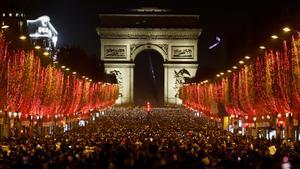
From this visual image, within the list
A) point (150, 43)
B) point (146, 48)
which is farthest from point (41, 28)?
point (150, 43)

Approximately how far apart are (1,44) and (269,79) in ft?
51.5

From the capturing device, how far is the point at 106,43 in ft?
535

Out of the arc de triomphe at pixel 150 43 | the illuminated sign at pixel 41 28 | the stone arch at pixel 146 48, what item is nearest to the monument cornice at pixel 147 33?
the arc de triomphe at pixel 150 43

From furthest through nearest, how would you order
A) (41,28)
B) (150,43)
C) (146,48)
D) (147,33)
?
(41,28), (146,48), (150,43), (147,33)

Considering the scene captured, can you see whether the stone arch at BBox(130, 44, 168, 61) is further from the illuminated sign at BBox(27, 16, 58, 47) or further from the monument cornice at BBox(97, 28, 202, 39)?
the illuminated sign at BBox(27, 16, 58, 47)

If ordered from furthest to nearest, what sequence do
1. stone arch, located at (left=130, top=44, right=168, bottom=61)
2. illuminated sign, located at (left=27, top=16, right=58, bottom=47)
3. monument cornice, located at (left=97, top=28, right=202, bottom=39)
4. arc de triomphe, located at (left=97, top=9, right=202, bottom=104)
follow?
stone arch, located at (left=130, top=44, right=168, bottom=61)
monument cornice, located at (left=97, top=28, right=202, bottom=39)
arc de triomphe, located at (left=97, top=9, right=202, bottom=104)
illuminated sign, located at (left=27, top=16, right=58, bottom=47)

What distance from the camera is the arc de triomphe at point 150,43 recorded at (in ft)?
532

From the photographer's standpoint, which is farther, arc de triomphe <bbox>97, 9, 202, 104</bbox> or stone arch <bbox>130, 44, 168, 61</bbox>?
stone arch <bbox>130, 44, 168, 61</bbox>

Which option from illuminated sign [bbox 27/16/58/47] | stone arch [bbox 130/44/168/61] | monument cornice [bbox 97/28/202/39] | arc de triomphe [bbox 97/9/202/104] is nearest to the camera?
illuminated sign [bbox 27/16/58/47]

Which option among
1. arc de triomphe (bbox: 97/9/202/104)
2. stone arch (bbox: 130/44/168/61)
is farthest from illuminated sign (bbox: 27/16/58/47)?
stone arch (bbox: 130/44/168/61)

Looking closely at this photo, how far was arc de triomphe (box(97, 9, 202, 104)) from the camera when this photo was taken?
162 metres

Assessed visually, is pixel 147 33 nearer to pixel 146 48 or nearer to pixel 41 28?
pixel 146 48

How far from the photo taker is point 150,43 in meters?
167

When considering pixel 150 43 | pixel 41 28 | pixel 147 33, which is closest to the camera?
pixel 147 33
